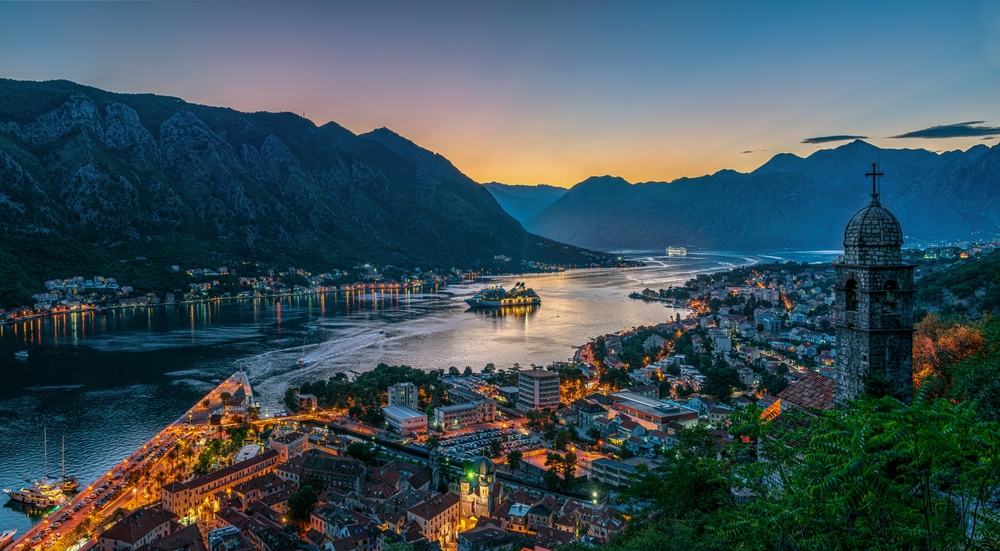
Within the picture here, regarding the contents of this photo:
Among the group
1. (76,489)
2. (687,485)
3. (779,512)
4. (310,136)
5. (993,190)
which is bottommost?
(76,489)

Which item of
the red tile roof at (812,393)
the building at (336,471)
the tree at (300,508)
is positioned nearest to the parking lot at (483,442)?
the building at (336,471)

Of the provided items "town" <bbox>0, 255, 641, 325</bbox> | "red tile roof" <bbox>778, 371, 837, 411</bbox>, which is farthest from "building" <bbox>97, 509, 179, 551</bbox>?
"town" <bbox>0, 255, 641, 325</bbox>

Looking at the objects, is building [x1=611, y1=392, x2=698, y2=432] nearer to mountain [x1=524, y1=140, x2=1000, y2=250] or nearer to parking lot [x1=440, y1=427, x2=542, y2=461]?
parking lot [x1=440, y1=427, x2=542, y2=461]

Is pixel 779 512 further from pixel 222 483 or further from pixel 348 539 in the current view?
pixel 222 483

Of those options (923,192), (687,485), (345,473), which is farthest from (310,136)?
(923,192)

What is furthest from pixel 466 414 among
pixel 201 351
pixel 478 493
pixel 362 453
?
pixel 201 351

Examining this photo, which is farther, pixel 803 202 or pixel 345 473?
pixel 803 202
